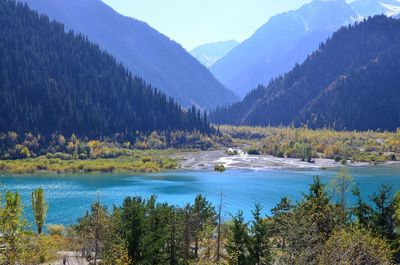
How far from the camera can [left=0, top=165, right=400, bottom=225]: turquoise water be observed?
114m

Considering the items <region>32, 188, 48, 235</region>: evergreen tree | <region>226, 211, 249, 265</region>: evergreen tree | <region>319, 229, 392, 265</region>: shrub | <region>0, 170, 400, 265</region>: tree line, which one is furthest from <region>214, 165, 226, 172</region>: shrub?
<region>319, 229, 392, 265</region>: shrub

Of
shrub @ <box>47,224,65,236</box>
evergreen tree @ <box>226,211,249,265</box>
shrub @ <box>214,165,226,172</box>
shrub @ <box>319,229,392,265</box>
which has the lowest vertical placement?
shrub @ <box>47,224,65,236</box>

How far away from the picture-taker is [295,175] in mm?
174750

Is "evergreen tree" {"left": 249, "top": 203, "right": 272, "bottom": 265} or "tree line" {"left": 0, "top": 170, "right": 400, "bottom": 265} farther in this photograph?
"evergreen tree" {"left": 249, "top": 203, "right": 272, "bottom": 265}

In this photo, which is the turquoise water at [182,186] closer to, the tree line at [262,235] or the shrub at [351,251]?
the tree line at [262,235]

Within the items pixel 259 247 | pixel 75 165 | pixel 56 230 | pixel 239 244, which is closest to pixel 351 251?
pixel 259 247

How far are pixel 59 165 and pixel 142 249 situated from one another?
140703 millimetres

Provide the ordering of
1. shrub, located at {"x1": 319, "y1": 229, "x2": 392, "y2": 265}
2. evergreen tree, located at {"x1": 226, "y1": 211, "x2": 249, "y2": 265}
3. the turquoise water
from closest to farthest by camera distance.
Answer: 1. shrub, located at {"x1": 319, "y1": 229, "x2": 392, "y2": 265}
2. evergreen tree, located at {"x1": 226, "y1": 211, "x2": 249, "y2": 265}
3. the turquoise water

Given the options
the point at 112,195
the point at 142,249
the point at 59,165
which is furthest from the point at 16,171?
the point at 142,249

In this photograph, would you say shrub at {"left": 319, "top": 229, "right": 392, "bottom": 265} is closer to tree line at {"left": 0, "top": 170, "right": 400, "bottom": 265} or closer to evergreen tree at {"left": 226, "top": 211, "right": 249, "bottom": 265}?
tree line at {"left": 0, "top": 170, "right": 400, "bottom": 265}

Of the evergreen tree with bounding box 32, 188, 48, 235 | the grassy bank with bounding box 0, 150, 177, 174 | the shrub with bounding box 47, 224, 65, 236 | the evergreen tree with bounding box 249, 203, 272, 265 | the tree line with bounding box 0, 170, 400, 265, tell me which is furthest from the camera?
the grassy bank with bounding box 0, 150, 177, 174

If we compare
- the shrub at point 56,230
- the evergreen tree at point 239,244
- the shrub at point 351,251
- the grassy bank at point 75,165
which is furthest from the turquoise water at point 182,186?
the shrub at point 351,251

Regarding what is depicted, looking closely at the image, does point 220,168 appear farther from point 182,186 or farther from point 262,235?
point 262,235

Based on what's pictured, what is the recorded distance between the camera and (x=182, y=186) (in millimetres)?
148875
